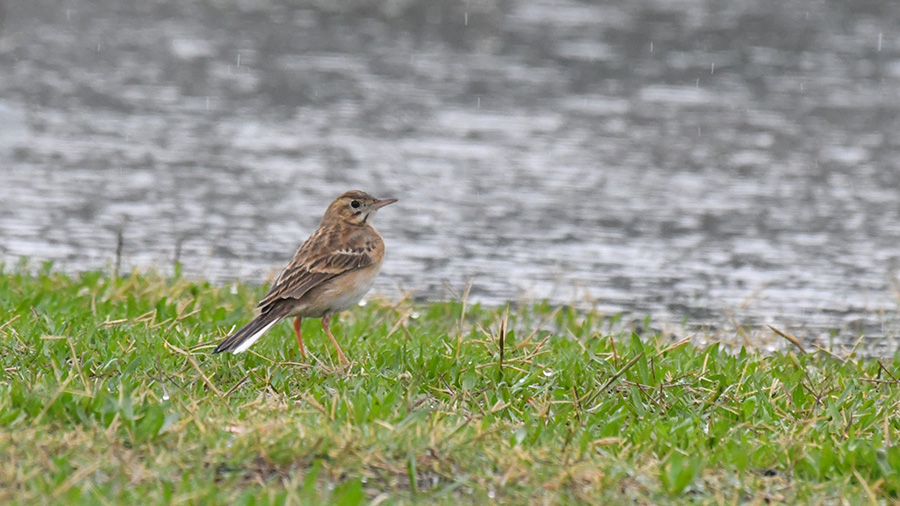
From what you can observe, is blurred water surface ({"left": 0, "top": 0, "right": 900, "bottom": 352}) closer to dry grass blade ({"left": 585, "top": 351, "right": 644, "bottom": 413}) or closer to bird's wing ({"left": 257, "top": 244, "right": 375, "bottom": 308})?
bird's wing ({"left": 257, "top": 244, "right": 375, "bottom": 308})

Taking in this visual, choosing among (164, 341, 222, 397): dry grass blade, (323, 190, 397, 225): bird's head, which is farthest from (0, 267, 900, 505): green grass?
(323, 190, 397, 225): bird's head

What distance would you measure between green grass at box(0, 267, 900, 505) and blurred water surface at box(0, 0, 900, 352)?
3.00 metres

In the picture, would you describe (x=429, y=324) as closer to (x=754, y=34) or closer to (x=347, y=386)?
(x=347, y=386)

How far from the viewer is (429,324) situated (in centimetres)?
1031

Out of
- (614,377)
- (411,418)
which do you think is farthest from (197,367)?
(614,377)

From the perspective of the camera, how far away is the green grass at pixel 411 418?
5.94m

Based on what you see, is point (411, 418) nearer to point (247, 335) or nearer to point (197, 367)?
point (197, 367)

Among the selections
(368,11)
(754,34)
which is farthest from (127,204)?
(754,34)

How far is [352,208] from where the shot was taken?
9609 millimetres

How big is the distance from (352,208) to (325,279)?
1.10m

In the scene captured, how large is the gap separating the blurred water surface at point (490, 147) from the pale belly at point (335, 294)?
3.24 metres

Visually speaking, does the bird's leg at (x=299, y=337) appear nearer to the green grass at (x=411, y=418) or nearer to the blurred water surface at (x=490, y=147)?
the green grass at (x=411, y=418)

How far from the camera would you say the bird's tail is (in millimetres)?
7684

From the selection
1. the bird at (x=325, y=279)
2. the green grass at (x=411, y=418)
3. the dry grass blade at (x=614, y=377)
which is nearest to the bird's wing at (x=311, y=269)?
the bird at (x=325, y=279)
